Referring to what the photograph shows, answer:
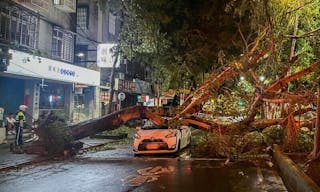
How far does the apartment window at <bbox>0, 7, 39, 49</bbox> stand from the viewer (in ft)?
69.7

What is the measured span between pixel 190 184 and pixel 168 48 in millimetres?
6879

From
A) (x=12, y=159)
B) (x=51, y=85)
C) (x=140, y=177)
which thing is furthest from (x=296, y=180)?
(x=51, y=85)

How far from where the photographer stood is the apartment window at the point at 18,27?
69.7ft

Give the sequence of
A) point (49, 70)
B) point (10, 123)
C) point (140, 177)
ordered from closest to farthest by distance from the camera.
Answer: point (140, 177) → point (10, 123) → point (49, 70)

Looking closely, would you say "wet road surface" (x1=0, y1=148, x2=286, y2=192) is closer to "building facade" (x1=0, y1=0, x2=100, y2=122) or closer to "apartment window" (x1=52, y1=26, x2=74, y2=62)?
"building facade" (x1=0, y1=0, x2=100, y2=122)

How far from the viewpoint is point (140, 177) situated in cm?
1177

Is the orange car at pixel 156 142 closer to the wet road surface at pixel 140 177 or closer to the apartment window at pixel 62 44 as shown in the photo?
the wet road surface at pixel 140 177

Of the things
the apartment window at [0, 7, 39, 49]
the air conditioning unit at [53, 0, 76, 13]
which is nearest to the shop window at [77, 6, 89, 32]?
the air conditioning unit at [53, 0, 76, 13]

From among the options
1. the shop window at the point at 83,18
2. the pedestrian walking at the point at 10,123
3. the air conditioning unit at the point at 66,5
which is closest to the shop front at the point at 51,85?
the pedestrian walking at the point at 10,123

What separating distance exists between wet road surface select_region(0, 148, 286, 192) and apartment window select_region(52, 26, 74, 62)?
549 inches

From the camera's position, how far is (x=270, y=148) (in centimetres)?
1716

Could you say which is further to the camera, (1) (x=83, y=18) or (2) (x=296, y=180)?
(1) (x=83, y=18)

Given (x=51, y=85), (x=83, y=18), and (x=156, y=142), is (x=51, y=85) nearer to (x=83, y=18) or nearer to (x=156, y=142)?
(x=83, y=18)

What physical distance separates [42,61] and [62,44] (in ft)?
18.6
